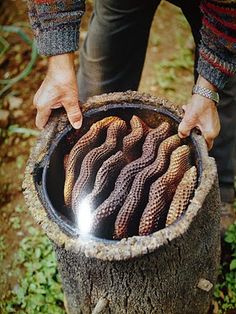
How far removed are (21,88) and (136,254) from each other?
2.33 m

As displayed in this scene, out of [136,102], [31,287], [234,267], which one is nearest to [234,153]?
[234,267]

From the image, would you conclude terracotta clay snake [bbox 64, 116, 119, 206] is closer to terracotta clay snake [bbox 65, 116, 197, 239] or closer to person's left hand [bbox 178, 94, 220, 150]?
terracotta clay snake [bbox 65, 116, 197, 239]

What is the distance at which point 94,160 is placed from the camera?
1.92 meters

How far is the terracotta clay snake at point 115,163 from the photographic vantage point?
5.99 feet

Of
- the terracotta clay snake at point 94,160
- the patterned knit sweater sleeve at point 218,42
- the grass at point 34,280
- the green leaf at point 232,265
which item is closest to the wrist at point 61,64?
the terracotta clay snake at point 94,160

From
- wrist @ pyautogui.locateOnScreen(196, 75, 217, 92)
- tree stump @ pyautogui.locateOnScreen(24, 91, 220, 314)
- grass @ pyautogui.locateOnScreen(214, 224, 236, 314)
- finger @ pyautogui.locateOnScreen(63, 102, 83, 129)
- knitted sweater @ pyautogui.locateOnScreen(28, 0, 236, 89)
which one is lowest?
grass @ pyautogui.locateOnScreen(214, 224, 236, 314)

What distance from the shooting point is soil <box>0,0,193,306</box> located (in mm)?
3014

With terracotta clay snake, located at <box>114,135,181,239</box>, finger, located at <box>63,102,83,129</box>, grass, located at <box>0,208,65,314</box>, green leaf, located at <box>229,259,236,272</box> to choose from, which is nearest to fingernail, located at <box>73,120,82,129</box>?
finger, located at <box>63,102,83,129</box>

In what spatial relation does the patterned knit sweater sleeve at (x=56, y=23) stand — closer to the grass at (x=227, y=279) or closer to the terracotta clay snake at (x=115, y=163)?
the terracotta clay snake at (x=115, y=163)

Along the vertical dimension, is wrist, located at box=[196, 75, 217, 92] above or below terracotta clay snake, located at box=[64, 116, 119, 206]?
above

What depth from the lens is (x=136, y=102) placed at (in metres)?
2.08

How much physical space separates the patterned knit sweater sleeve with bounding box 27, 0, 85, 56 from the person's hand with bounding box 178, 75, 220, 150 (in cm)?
55

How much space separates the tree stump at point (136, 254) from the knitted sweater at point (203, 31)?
228 mm

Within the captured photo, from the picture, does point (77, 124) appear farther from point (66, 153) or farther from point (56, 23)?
point (56, 23)
